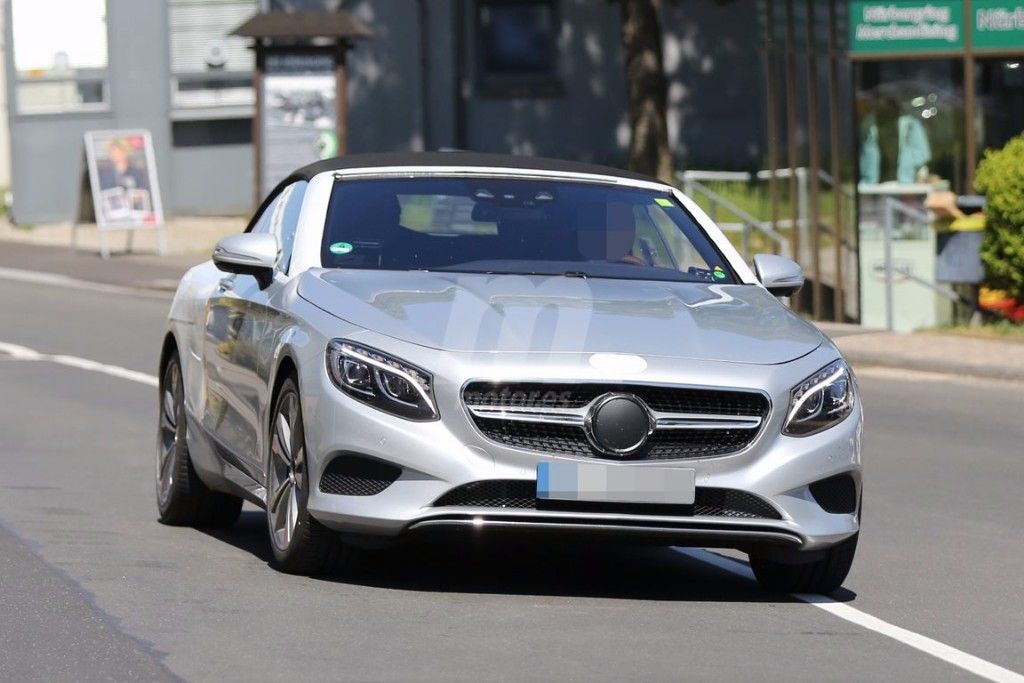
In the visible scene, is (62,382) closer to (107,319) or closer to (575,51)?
(107,319)

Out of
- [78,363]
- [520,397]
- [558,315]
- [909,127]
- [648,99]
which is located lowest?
[78,363]

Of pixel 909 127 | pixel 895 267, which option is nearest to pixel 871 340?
pixel 895 267

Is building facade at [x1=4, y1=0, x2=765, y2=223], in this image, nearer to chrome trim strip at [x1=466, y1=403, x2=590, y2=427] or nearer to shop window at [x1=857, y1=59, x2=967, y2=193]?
shop window at [x1=857, y1=59, x2=967, y2=193]

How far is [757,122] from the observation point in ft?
117

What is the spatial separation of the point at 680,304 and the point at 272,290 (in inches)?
60.2

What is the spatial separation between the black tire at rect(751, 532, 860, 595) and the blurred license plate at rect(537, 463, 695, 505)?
0.69 meters

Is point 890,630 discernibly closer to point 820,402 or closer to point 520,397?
point 820,402

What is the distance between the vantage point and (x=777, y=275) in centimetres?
899

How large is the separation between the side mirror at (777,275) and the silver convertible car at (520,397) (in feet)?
0.04

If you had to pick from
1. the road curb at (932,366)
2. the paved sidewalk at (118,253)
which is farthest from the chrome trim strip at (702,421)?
the paved sidewalk at (118,253)

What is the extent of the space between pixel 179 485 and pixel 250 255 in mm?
1417

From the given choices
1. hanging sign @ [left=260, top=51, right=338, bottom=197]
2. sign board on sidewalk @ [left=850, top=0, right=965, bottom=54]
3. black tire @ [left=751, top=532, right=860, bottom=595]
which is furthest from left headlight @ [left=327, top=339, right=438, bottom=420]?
hanging sign @ [left=260, top=51, right=338, bottom=197]

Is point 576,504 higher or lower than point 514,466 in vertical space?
lower

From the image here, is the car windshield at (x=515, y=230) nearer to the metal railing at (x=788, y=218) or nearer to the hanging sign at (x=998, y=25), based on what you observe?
the hanging sign at (x=998, y=25)
